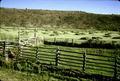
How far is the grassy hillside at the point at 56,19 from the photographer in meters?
102

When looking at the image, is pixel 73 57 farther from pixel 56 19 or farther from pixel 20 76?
pixel 56 19

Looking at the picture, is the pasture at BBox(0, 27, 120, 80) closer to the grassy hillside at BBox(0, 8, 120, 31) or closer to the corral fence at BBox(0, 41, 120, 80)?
the corral fence at BBox(0, 41, 120, 80)

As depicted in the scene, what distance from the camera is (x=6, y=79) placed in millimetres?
14125

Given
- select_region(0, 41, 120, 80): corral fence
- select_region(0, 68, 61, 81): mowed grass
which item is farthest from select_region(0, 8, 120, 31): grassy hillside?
select_region(0, 68, 61, 81): mowed grass

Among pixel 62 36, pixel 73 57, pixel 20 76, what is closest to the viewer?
pixel 20 76

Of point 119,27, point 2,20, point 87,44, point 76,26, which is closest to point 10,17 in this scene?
point 2,20

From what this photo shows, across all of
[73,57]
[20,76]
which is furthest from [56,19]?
[20,76]

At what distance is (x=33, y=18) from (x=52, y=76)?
304 feet

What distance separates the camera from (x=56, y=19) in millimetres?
109500

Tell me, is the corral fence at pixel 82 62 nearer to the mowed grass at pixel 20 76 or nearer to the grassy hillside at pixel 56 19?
the mowed grass at pixel 20 76

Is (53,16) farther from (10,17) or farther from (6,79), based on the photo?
(6,79)

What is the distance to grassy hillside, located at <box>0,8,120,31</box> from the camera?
10225cm

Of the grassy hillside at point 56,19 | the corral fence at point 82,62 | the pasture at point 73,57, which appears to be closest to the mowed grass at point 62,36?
the pasture at point 73,57

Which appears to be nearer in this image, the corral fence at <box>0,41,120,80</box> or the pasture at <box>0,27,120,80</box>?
the corral fence at <box>0,41,120,80</box>
